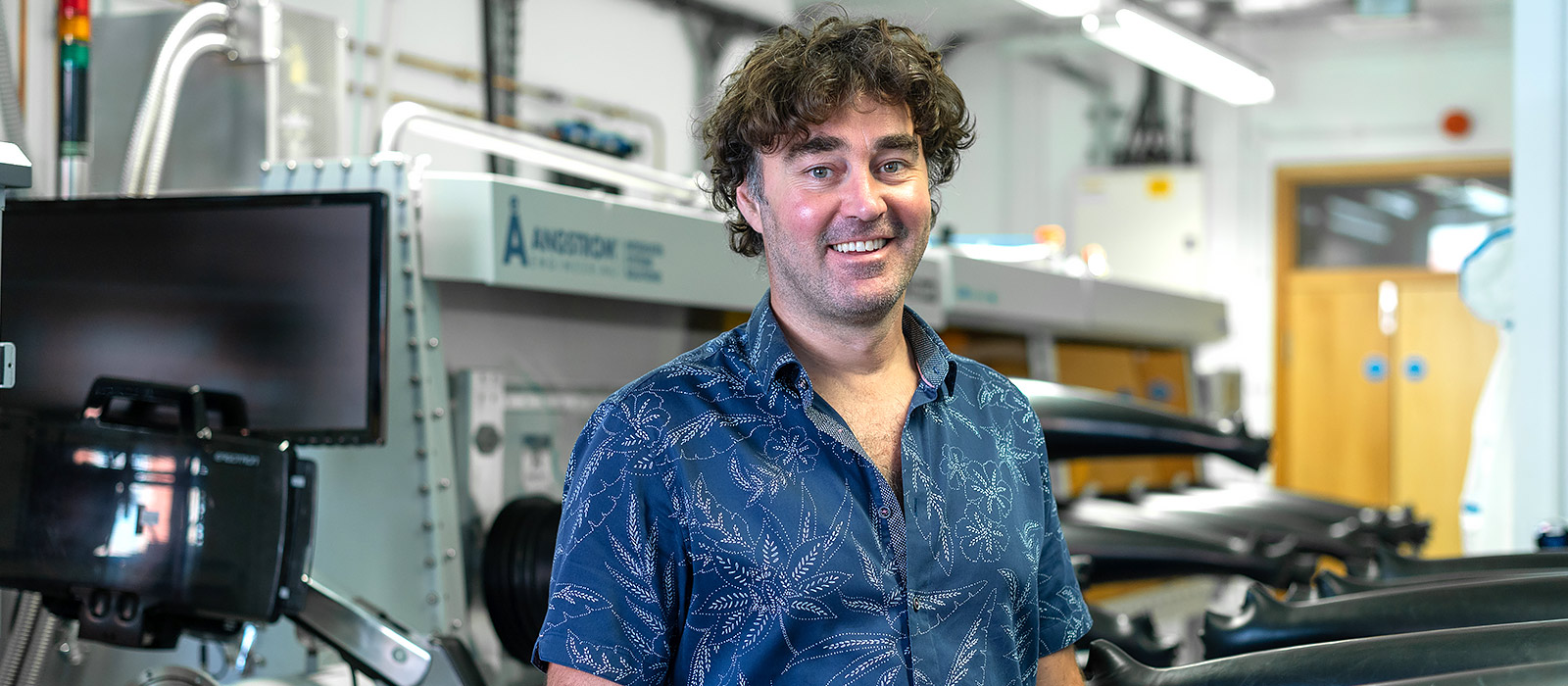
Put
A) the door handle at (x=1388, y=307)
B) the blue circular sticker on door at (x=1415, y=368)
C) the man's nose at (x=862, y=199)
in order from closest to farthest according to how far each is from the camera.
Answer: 1. the man's nose at (x=862, y=199)
2. the blue circular sticker on door at (x=1415, y=368)
3. the door handle at (x=1388, y=307)

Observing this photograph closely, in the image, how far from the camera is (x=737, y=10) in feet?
21.8

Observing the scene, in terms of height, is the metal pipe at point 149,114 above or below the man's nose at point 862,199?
above

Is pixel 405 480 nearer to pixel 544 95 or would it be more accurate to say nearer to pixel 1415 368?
pixel 544 95

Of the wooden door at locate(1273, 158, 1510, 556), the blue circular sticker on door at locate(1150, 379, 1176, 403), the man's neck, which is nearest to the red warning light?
the wooden door at locate(1273, 158, 1510, 556)

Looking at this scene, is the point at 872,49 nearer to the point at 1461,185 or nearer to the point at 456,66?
the point at 456,66

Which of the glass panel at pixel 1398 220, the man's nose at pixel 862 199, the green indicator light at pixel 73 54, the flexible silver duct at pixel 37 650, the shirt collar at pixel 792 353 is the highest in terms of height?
the glass panel at pixel 1398 220

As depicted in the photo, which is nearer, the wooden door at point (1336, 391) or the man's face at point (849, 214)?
the man's face at point (849, 214)

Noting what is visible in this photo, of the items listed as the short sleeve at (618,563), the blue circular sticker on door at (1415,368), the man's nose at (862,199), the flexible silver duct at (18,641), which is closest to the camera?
the short sleeve at (618,563)

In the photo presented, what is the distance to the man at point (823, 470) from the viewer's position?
1.27m

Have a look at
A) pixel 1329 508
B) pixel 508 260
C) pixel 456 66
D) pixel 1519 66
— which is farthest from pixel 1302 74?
pixel 508 260

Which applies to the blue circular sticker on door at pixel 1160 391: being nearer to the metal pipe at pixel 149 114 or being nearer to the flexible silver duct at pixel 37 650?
the metal pipe at pixel 149 114

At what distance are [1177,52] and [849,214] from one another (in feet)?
13.6

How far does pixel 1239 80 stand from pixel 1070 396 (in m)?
3.02

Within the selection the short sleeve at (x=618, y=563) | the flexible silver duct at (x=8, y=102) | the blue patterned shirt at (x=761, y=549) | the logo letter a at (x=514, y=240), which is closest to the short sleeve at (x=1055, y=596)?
the blue patterned shirt at (x=761, y=549)
